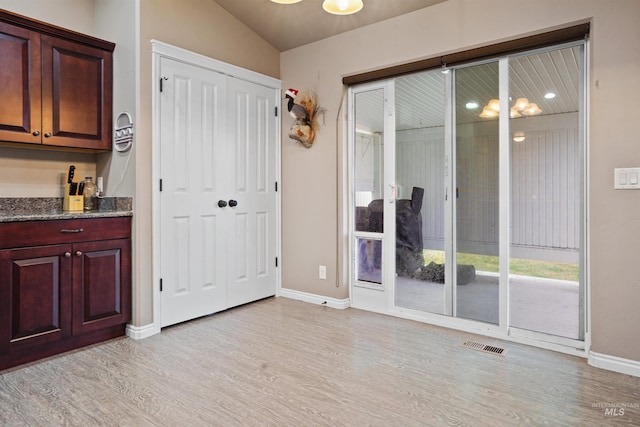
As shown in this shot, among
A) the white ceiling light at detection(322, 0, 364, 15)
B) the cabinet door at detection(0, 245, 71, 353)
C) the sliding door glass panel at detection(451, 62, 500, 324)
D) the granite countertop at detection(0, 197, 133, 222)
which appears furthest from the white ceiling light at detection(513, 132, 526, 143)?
the cabinet door at detection(0, 245, 71, 353)

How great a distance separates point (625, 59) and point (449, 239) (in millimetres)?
1593

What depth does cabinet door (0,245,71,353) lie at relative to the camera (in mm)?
2402

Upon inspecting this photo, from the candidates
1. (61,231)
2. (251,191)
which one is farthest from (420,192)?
(61,231)

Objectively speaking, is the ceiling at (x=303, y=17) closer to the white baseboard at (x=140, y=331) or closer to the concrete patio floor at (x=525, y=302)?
the concrete patio floor at (x=525, y=302)

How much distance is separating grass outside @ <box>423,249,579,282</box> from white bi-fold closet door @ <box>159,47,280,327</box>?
177 centimetres

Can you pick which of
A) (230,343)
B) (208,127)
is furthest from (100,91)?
(230,343)

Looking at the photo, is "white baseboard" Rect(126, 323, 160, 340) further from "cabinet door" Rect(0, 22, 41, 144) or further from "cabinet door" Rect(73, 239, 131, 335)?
"cabinet door" Rect(0, 22, 41, 144)

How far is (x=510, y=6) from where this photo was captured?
277 centimetres

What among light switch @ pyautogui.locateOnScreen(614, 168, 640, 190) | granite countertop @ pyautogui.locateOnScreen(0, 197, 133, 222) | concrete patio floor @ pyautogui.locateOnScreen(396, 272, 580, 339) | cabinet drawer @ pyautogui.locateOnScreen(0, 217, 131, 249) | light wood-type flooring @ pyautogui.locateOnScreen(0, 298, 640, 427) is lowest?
light wood-type flooring @ pyautogui.locateOnScreen(0, 298, 640, 427)

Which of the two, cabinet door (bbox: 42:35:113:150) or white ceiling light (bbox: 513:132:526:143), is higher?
cabinet door (bbox: 42:35:113:150)

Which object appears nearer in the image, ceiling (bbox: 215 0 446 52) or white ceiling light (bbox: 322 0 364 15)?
white ceiling light (bbox: 322 0 364 15)

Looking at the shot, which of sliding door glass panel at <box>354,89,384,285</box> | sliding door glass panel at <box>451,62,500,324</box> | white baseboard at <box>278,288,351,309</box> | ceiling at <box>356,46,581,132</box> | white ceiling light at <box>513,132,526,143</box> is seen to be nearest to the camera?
ceiling at <box>356,46,581,132</box>

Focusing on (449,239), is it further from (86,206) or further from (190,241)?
(86,206)

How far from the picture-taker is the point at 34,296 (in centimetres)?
252
